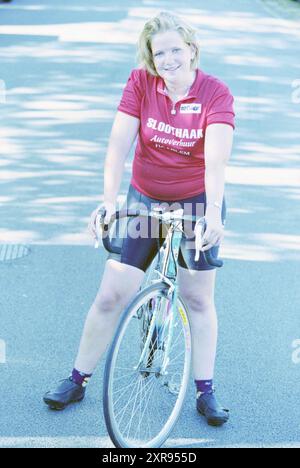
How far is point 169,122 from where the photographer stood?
13.8 ft

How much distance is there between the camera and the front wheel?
412 cm

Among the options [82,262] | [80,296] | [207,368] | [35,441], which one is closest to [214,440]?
[207,368]

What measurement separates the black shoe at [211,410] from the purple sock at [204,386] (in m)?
0.02

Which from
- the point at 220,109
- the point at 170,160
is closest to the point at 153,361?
the point at 170,160

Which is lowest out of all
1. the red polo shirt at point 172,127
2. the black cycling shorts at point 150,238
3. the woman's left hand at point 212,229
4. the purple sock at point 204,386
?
the purple sock at point 204,386

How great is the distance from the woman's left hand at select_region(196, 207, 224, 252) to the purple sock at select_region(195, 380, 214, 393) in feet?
2.97

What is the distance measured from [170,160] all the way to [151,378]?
108 centimetres

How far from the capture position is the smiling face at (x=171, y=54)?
161 inches

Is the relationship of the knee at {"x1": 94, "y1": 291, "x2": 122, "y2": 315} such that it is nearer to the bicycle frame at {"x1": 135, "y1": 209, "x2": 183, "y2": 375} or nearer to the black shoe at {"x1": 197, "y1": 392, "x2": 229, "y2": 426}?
the bicycle frame at {"x1": 135, "y1": 209, "x2": 183, "y2": 375}

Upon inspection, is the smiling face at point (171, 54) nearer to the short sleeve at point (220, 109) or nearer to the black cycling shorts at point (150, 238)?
the short sleeve at point (220, 109)

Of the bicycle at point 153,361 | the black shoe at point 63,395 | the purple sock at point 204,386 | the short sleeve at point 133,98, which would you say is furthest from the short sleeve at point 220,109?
the black shoe at point 63,395

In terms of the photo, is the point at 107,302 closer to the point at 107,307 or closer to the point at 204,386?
the point at 107,307

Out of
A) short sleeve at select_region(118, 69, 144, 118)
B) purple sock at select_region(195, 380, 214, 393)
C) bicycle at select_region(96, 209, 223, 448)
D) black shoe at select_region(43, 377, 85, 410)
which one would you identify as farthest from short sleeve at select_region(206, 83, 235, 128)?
black shoe at select_region(43, 377, 85, 410)

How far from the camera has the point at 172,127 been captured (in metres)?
4.21
